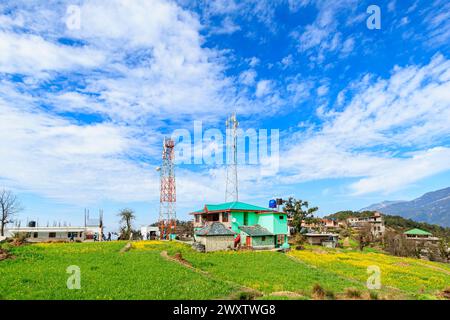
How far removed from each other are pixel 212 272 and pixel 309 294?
9996 mm

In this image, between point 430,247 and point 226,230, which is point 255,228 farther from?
point 430,247

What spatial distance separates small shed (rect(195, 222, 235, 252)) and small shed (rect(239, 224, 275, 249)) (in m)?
2.30

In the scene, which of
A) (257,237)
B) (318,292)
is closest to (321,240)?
(257,237)

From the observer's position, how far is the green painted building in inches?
1710

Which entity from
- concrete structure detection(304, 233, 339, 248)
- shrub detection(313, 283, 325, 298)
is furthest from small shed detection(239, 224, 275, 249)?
shrub detection(313, 283, 325, 298)

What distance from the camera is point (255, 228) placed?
45281 mm

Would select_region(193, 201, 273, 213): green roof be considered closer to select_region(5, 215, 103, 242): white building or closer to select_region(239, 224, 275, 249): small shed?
select_region(239, 224, 275, 249): small shed

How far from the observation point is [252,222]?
47688 mm

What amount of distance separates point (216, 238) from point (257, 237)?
275 inches

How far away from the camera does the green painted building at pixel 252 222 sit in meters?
43.4

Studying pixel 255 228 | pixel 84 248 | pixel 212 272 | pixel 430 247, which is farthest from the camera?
pixel 430 247

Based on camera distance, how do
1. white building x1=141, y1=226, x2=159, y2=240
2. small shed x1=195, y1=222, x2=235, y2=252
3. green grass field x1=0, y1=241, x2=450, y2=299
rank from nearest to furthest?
1. green grass field x1=0, y1=241, x2=450, y2=299
2. small shed x1=195, y1=222, x2=235, y2=252
3. white building x1=141, y1=226, x2=159, y2=240

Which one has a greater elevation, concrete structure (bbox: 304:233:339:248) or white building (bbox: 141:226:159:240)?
white building (bbox: 141:226:159:240)
